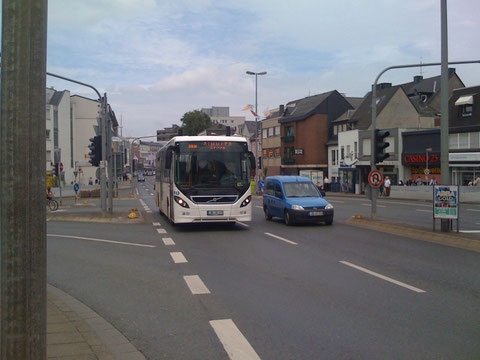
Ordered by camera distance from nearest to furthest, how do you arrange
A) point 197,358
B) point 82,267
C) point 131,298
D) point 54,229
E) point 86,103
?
point 197,358 → point 131,298 → point 82,267 → point 54,229 → point 86,103

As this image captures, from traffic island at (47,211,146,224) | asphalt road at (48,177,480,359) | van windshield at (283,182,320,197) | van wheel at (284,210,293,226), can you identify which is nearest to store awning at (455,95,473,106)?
van windshield at (283,182,320,197)

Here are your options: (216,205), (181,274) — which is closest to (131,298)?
(181,274)

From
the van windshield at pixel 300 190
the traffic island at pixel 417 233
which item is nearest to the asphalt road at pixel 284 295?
the traffic island at pixel 417 233

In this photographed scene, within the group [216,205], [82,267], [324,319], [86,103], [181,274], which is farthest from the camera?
[86,103]

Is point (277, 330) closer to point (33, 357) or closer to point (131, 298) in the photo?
point (131, 298)

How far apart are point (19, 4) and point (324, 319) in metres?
5.03

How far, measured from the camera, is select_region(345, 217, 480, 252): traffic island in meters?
13.4

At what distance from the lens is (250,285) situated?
853 cm

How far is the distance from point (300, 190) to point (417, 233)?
5557mm

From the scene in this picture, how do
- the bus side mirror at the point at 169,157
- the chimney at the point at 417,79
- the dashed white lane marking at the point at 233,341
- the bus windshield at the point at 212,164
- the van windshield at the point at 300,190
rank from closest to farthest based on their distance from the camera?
the dashed white lane marking at the point at 233,341
the bus windshield at the point at 212,164
the bus side mirror at the point at 169,157
the van windshield at the point at 300,190
the chimney at the point at 417,79

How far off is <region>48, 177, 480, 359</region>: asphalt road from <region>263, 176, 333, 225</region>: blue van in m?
3.75

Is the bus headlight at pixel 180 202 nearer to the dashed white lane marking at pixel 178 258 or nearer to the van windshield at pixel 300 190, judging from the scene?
the dashed white lane marking at pixel 178 258

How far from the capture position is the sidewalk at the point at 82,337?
5074mm

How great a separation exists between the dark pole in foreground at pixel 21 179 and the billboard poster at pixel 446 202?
44.6 ft
